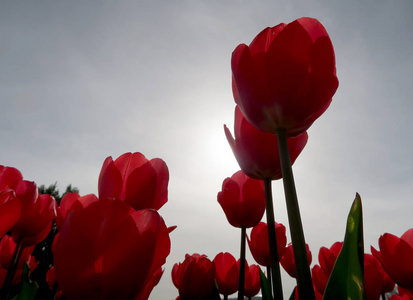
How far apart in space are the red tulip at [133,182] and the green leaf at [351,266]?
0.45m

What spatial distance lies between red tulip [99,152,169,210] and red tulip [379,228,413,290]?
958mm

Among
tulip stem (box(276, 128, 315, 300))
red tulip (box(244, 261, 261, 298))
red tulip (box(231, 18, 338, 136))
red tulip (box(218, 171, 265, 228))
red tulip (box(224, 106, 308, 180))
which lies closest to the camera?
tulip stem (box(276, 128, 315, 300))

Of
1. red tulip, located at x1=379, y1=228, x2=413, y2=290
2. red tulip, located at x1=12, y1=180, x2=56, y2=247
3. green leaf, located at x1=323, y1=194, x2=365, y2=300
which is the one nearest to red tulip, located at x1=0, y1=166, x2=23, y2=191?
red tulip, located at x1=12, y1=180, x2=56, y2=247

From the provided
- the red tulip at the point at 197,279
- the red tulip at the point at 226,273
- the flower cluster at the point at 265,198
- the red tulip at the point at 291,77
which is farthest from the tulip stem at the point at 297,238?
the red tulip at the point at 226,273

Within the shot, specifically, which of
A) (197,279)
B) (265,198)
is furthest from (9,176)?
(265,198)

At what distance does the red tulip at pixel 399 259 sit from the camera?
3.67ft

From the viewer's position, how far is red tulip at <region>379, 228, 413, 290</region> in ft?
3.67

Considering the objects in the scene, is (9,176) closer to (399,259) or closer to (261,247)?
(261,247)

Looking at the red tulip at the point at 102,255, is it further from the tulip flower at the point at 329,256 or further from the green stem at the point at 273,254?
the tulip flower at the point at 329,256

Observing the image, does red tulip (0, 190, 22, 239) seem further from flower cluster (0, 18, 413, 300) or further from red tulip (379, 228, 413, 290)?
red tulip (379, 228, 413, 290)

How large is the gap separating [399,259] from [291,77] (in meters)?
0.99

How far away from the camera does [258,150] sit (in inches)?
28.3

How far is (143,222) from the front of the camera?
17.6 inches

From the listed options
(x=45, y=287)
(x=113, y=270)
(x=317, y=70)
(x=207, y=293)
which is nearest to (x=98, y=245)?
(x=113, y=270)
